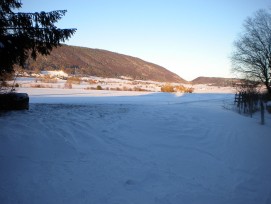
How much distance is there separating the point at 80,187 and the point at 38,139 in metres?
2.78

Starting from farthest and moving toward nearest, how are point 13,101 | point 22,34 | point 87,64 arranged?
point 87,64
point 13,101
point 22,34

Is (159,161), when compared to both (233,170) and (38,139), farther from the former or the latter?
(38,139)

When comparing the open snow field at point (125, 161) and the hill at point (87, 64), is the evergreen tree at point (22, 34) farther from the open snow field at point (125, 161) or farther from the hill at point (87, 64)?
the hill at point (87, 64)

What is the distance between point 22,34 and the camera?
4.89 meters

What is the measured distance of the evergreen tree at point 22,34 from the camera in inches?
185

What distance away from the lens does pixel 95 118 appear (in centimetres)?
941

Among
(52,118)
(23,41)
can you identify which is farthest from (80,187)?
(52,118)

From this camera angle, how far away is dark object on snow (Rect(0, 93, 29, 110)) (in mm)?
8736

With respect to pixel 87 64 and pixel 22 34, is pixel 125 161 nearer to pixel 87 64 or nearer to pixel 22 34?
pixel 22 34

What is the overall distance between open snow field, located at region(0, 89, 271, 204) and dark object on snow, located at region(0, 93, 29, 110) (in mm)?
551

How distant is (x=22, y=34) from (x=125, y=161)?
3.85m

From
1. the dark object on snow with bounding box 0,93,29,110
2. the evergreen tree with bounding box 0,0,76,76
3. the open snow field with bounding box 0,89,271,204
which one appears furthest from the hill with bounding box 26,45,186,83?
the evergreen tree with bounding box 0,0,76,76

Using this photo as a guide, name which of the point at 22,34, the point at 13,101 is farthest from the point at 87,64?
the point at 22,34

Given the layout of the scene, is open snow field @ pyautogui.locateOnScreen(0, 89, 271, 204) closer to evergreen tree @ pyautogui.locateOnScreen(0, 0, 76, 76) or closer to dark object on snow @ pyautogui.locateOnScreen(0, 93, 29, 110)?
dark object on snow @ pyautogui.locateOnScreen(0, 93, 29, 110)
